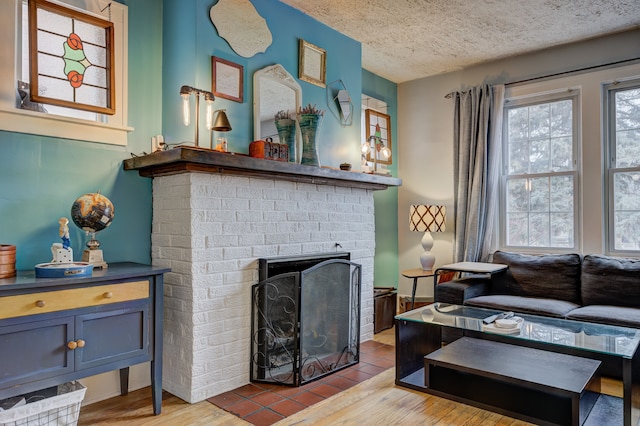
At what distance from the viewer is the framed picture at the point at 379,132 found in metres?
4.52

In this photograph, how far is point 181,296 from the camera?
2.54 m

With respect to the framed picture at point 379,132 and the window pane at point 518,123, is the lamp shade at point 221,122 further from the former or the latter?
the window pane at point 518,123

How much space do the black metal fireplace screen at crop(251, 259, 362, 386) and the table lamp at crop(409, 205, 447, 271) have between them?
4.99 feet

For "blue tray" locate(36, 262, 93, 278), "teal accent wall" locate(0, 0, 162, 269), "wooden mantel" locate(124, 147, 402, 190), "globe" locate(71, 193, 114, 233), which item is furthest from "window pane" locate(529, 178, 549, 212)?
"blue tray" locate(36, 262, 93, 278)

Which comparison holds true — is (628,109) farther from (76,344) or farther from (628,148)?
(76,344)

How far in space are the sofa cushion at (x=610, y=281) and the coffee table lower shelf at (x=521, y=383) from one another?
3.00 feet

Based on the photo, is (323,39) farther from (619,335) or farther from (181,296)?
(619,335)

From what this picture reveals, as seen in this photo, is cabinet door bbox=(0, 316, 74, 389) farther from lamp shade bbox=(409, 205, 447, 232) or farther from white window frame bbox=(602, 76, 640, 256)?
white window frame bbox=(602, 76, 640, 256)

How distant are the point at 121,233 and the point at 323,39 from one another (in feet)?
7.19

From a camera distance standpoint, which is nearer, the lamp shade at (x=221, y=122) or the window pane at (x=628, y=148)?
Answer: the lamp shade at (x=221, y=122)

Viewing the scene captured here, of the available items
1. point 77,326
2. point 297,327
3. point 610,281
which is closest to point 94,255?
point 77,326

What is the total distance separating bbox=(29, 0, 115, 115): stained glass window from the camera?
2291mm

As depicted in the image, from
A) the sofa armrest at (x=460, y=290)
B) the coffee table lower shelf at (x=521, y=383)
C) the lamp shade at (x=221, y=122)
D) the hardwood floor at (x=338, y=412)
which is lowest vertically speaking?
the hardwood floor at (x=338, y=412)

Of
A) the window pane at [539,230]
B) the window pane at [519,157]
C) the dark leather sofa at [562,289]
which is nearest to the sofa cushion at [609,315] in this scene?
the dark leather sofa at [562,289]
